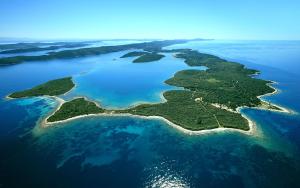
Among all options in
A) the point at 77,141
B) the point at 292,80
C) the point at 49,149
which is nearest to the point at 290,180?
the point at 77,141

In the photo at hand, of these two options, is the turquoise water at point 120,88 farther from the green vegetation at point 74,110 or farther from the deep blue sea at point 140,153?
the deep blue sea at point 140,153

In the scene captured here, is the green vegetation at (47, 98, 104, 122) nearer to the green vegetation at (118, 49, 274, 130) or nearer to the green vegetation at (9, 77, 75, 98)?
the green vegetation at (118, 49, 274, 130)

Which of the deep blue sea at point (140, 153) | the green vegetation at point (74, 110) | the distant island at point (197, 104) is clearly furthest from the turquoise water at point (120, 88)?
the deep blue sea at point (140, 153)

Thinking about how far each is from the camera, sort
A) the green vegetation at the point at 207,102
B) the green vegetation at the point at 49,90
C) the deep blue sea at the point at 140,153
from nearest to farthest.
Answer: the deep blue sea at the point at 140,153, the green vegetation at the point at 207,102, the green vegetation at the point at 49,90

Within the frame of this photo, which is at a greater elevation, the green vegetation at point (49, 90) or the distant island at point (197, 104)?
the distant island at point (197, 104)

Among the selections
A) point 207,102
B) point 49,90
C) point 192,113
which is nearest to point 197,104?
point 207,102

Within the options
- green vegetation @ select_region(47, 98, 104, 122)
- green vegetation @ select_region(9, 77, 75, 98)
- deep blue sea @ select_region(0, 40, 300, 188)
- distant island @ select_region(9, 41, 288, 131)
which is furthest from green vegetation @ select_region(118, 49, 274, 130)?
green vegetation @ select_region(9, 77, 75, 98)

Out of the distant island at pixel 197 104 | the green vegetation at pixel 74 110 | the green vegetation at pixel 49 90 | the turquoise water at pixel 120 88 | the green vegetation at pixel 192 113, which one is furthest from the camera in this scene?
the green vegetation at pixel 49 90
